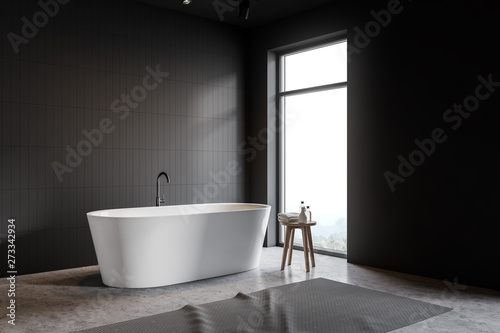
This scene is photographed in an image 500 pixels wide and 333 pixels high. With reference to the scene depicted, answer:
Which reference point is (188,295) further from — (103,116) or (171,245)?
(103,116)

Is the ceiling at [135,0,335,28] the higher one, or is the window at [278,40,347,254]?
the ceiling at [135,0,335,28]

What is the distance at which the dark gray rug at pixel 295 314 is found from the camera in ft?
10.4

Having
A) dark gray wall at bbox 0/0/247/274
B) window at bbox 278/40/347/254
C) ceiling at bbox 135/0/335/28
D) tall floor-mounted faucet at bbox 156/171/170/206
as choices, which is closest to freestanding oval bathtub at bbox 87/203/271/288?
tall floor-mounted faucet at bbox 156/171/170/206

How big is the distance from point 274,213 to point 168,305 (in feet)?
10.0

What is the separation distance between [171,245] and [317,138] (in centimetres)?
258

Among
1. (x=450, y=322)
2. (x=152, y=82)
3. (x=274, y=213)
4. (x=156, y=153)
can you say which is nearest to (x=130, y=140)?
(x=156, y=153)

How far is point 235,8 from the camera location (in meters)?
5.93

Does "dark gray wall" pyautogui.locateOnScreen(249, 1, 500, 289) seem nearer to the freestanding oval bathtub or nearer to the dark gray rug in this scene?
the dark gray rug

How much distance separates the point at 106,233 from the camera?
4.14 m

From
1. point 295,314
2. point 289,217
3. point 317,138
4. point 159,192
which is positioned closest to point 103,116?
point 159,192

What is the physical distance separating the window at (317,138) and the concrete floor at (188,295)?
738 millimetres

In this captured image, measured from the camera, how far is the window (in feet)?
18.6

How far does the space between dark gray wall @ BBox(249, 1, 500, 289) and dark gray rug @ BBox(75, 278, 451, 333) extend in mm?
946

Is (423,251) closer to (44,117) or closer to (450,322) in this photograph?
(450,322)
